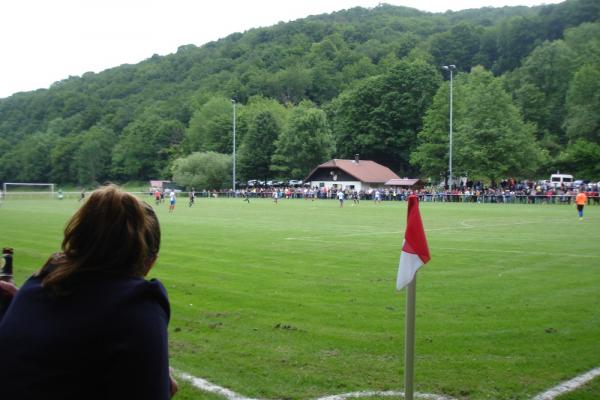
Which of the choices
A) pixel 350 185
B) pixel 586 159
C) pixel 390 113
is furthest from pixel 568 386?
pixel 390 113

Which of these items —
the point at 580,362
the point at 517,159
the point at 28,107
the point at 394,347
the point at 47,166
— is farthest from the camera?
the point at 517,159

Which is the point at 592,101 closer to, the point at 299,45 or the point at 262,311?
the point at 262,311

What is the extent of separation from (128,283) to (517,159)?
237ft

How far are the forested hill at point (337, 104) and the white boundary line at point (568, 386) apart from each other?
117 feet

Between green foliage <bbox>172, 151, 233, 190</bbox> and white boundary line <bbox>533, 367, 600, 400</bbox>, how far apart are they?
295 feet

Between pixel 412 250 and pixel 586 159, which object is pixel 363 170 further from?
pixel 412 250

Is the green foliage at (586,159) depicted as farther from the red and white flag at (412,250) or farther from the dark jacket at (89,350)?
the dark jacket at (89,350)

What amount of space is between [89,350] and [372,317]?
7.26m

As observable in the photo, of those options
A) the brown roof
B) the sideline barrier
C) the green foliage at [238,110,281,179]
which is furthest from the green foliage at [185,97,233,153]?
the sideline barrier

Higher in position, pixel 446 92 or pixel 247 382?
pixel 446 92

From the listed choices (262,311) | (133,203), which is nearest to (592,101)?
(262,311)

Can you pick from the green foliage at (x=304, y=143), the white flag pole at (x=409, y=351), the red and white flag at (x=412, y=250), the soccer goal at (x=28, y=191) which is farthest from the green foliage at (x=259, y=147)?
the white flag pole at (x=409, y=351)

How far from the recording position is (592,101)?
79.3 metres

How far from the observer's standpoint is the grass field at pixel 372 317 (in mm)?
6434
